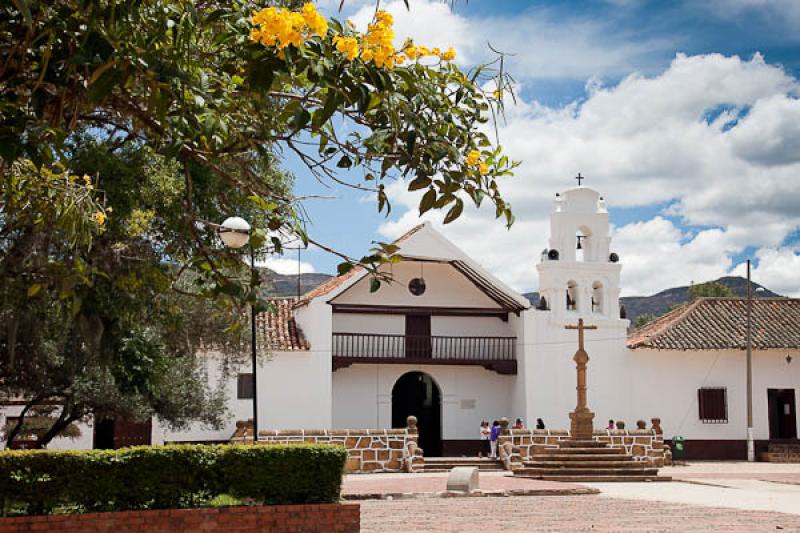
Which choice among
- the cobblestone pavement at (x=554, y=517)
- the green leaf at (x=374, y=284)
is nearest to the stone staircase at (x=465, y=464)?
the cobblestone pavement at (x=554, y=517)

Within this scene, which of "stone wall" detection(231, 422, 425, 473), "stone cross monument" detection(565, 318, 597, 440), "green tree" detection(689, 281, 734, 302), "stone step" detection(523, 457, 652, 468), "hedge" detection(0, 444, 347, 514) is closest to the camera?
"hedge" detection(0, 444, 347, 514)

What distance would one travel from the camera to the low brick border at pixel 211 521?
10195 millimetres

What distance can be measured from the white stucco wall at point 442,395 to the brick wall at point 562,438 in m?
5.18

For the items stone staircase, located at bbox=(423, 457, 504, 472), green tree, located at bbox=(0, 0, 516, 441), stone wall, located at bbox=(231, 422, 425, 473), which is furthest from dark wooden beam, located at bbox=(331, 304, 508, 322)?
green tree, located at bbox=(0, 0, 516, 441)

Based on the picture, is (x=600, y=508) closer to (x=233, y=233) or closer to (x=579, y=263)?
(x=233, y=233)

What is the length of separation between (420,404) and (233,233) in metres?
24.4

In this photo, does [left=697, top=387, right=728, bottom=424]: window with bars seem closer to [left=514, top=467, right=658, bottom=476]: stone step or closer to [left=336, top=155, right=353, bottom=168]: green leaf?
[left=514, top=467, right=658, bottom=476]: stone step

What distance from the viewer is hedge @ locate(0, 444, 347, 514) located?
10.5 metres

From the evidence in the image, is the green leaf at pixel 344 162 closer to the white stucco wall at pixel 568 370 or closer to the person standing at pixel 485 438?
the person standing at pixel 485 438

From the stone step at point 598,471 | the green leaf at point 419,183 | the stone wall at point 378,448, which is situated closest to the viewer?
the green leaf at point 419,183

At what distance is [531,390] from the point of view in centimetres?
2945

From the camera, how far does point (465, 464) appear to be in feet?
83.3

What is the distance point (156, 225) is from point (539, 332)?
19932mm

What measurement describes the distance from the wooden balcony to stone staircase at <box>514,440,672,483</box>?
7.44 metres
